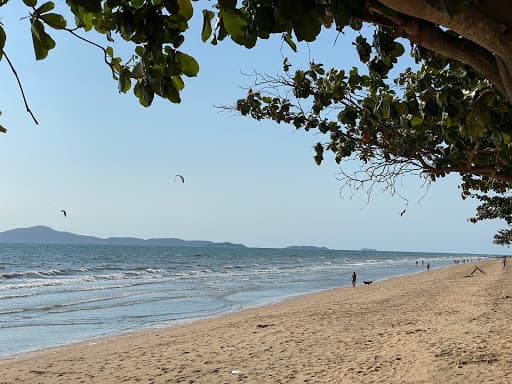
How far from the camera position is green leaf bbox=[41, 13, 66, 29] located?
1854 mm

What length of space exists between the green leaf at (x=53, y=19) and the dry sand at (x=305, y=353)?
5.64 m

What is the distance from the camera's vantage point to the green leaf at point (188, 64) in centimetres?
221

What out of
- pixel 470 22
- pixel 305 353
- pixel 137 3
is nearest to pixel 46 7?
pixel 137 3

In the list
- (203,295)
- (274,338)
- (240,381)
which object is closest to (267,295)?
(203,295)

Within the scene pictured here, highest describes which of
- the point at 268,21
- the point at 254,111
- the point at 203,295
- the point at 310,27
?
the point at 254,111

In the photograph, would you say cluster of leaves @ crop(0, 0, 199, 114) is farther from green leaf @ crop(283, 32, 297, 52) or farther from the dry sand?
the dry sand

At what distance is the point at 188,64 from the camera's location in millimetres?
2217

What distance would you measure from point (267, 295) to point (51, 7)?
78.6 ft

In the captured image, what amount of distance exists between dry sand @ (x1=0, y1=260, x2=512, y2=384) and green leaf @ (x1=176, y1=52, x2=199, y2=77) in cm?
513

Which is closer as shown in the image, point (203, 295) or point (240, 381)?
point (240, 381)

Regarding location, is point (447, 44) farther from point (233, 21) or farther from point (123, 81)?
point (123, 81)

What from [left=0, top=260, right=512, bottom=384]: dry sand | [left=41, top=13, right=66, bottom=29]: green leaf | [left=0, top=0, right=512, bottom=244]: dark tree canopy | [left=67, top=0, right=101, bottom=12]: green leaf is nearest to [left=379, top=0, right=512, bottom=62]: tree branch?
[left=0, top=0, right=512, bottom=244]: dark tree canopy

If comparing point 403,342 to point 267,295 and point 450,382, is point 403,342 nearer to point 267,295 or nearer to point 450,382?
point 450,382

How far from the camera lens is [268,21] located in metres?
2.08
